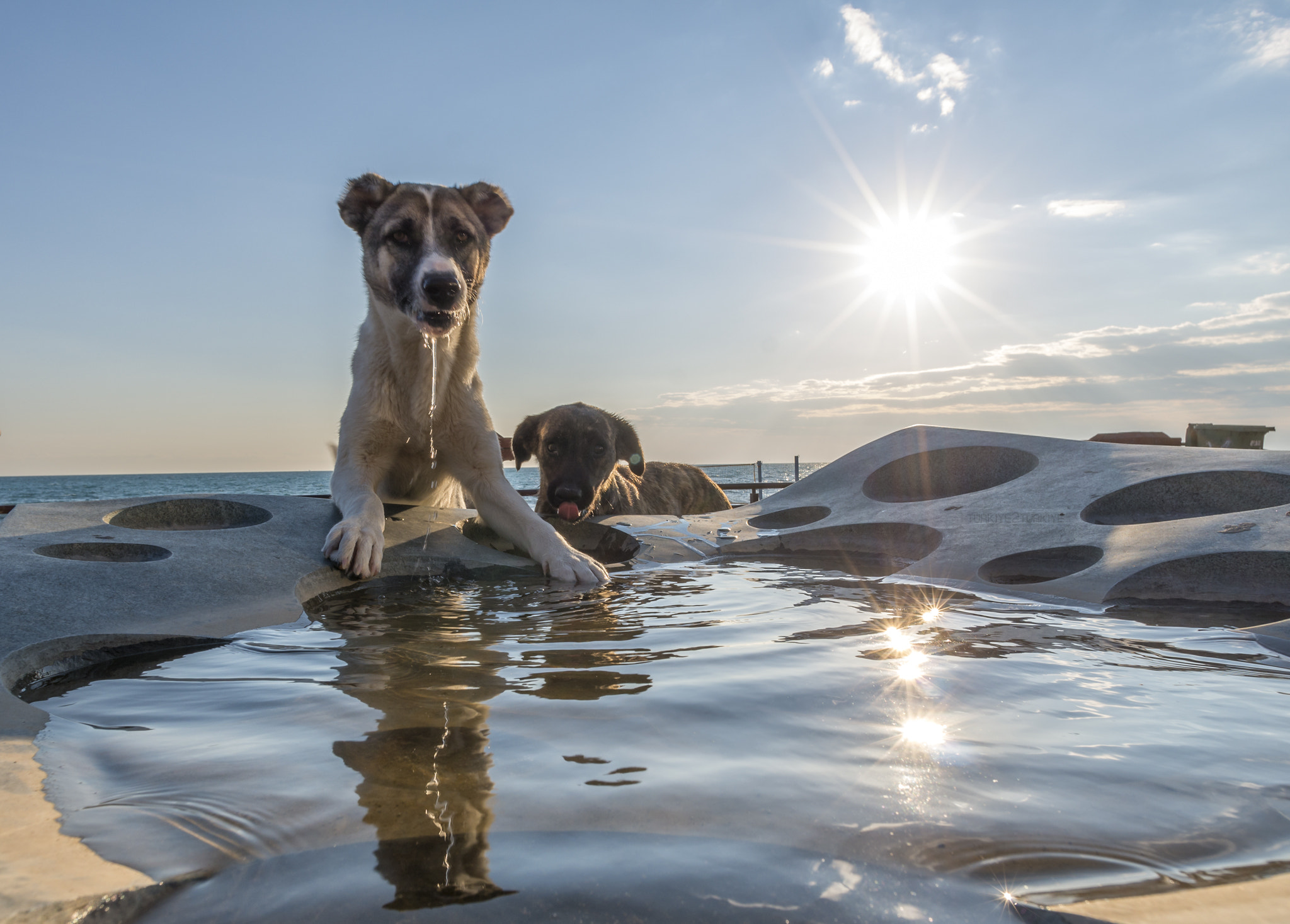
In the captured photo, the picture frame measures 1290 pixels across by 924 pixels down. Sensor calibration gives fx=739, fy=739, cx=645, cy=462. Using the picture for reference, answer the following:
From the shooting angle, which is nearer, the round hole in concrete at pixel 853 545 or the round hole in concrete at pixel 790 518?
the round hole in concrete at pixel 853 545

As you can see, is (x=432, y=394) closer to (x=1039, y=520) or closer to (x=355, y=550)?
(x=355, y=550)

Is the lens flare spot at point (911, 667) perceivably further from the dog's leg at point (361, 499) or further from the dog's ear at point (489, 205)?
the dog's ear at point (489, 205)

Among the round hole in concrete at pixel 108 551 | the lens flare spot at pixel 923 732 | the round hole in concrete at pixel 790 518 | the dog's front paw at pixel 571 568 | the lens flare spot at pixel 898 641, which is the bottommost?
the lens flare spot at pixel 898 641

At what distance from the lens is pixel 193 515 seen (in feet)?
15.9

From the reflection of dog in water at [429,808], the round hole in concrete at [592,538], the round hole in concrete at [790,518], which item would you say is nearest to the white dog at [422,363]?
the round hole in concrete at [592,538]

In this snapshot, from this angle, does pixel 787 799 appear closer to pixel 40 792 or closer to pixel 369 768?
pixel 369 768

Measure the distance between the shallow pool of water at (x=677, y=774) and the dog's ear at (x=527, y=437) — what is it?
187 inches

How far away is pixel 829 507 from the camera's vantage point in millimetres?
6504

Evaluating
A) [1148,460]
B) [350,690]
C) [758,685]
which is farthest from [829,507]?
[350,690]

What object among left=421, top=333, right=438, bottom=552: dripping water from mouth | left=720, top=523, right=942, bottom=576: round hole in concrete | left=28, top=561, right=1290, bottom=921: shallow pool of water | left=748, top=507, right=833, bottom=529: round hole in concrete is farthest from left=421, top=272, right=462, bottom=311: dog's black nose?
left=748, top=507, right=833, bottom=529: round hole in concrete

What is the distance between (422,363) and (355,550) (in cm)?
161

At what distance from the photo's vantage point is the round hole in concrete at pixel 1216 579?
3.43m

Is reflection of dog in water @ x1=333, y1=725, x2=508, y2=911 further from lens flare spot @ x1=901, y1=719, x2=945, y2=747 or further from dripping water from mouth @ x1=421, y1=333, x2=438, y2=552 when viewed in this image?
dripping water from mouth @ x1=421, y1=333, x2=438, y2=552

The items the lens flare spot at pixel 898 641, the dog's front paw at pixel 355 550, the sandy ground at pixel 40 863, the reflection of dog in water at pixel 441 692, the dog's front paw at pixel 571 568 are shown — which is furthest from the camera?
the dog's front paw at pixel 571 568
